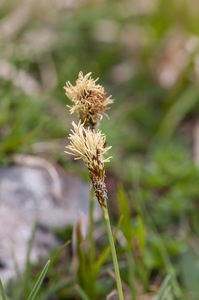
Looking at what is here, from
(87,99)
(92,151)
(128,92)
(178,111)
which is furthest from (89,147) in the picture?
(128,92)

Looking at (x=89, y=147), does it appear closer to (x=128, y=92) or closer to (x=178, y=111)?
(x=178, y=111)

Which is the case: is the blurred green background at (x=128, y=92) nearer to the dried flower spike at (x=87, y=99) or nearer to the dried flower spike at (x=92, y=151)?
the dried flower spike at (x=87, y=99)

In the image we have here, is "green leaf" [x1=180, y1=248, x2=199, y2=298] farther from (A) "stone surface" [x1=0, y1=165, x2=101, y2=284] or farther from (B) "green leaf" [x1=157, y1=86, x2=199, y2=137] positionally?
(B) "green leaf" [x1=157, y1=86, x2=199, y2=137]

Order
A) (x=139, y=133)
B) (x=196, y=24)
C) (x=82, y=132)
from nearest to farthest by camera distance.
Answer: (x=82, y=132)
(x=139, y=133)
(x=196, y=24)

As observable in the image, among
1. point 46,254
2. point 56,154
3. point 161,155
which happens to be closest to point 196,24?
point 161,155

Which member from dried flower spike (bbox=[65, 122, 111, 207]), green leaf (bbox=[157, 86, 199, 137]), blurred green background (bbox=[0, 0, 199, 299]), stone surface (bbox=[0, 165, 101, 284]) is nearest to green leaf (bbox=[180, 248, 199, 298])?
blurred green background (bbox=[0, 0, 199, 299])

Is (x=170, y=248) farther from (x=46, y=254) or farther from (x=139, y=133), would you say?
(x=139, y=133)

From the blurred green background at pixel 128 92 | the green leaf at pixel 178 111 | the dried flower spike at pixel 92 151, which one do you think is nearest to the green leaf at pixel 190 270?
the blurred green background at pixel 128 92
